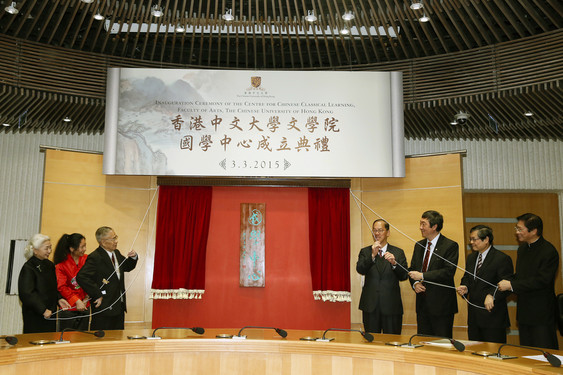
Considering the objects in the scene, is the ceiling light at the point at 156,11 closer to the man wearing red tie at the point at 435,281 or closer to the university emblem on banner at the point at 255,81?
the university emblem on banner at the point at 255,81

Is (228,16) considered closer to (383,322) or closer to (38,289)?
(38,289)

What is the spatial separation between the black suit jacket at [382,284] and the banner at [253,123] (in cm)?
112

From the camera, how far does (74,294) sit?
4668mm

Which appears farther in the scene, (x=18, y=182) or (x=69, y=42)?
(x=18, y=182)

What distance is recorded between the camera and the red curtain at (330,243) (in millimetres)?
5812

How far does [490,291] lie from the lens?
387cm

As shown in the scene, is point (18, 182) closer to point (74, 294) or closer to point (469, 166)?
point (74, 294)

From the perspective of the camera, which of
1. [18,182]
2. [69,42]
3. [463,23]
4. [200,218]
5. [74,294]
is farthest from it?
[18,182]

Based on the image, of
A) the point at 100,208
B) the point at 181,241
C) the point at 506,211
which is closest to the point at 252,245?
the point at 181,241

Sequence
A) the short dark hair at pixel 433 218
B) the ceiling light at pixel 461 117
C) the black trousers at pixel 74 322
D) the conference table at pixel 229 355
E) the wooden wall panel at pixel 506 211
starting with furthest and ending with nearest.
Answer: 1. the wooden wall panel at pixel 506 211
2. the ceiling light at pixel 461 117
3. the black trousers at pixel 74 322
4. the short dark hair at pixel 433 218
5. the conference table at pixel 229 355

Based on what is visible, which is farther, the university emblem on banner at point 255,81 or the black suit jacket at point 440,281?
the university emblem on banner at point 255,81

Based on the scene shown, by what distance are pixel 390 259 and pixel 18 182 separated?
5076mm

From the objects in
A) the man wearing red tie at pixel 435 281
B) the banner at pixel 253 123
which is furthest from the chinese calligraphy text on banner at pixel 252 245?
the man wearing red tie at pixel 435 281

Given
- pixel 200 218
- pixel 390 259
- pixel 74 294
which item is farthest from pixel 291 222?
pixel 74 294
